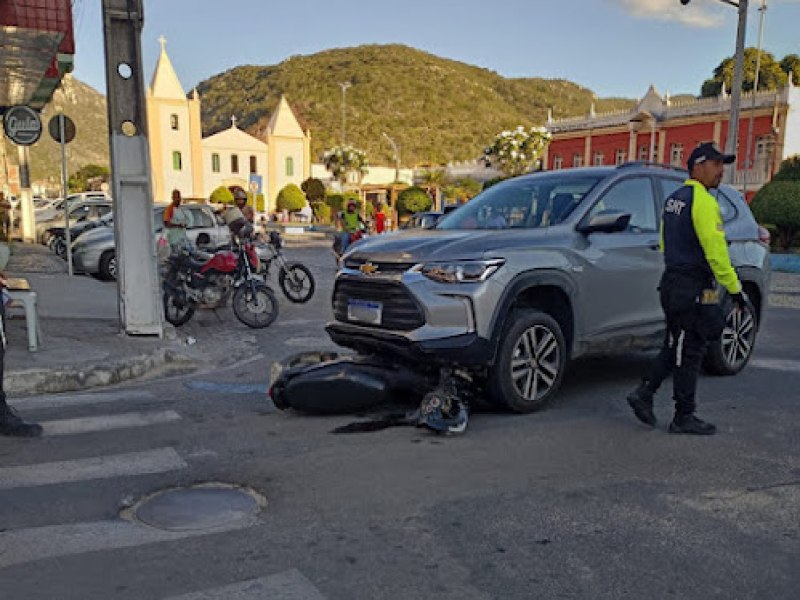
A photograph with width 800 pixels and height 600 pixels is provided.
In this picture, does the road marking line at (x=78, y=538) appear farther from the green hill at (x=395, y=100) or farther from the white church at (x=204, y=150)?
the green hill at (x=395, y=100)

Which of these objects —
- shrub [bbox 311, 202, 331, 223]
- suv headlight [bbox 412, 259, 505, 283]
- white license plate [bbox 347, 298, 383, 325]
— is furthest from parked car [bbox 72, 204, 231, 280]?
shrub [bbox 311, 202, 331, 223]

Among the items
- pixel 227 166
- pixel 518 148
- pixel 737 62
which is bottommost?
pixel 737 62

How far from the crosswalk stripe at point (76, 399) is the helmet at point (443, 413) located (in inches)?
102

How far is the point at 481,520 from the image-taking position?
11.4 ft

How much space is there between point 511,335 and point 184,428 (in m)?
2.51

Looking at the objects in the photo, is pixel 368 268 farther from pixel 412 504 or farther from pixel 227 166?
pixel 227 166

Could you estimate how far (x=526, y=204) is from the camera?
6102 mm

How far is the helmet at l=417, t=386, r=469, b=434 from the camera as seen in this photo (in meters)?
4.86

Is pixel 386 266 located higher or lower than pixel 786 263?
higher

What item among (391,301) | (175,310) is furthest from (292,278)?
(391,301)

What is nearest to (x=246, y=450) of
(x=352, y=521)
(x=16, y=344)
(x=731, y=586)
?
(x=352, y=521)

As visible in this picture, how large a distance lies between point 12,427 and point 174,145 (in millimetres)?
71038

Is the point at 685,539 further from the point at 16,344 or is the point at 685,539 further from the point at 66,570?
the point at 16,344

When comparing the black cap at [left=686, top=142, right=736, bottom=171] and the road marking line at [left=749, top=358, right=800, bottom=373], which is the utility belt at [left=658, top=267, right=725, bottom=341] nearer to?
the black cap at [left=686, top=142, right=736, bottom=171]
